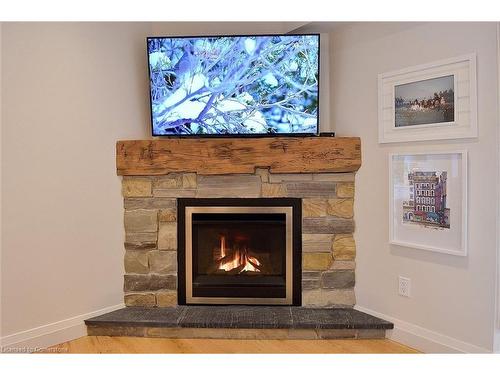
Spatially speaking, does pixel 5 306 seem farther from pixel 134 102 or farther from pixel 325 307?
pixel 325 307

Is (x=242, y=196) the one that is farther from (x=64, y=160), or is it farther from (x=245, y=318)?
(x=64, y=160)

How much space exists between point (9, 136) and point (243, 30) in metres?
1.71

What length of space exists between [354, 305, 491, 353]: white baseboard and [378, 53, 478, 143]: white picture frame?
1091mm

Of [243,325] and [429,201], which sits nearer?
[429,201]

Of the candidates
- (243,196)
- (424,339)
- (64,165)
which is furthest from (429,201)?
(64,165)

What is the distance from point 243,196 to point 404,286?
3.75ft

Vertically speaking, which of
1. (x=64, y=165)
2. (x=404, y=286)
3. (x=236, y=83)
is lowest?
(x=404, y=286)

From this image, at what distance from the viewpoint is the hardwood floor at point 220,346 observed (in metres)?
2.24

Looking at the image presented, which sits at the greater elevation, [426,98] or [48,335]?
[426,98]

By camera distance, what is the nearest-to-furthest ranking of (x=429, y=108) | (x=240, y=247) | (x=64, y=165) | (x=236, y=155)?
(x=429, y=108) < (x=64, y=165) < (x=236, y=155) < (x=240, y=247)

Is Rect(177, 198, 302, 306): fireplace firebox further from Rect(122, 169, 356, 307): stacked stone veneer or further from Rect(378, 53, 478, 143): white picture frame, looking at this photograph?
Rect(378, 53, 478, 143): white picture frame

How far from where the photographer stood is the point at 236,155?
2564 mm

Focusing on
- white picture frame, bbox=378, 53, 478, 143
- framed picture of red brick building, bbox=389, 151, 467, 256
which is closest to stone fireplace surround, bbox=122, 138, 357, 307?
framed picture of red brick building, bbox=389, 151, 467, 256

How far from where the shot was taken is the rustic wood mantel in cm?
254
